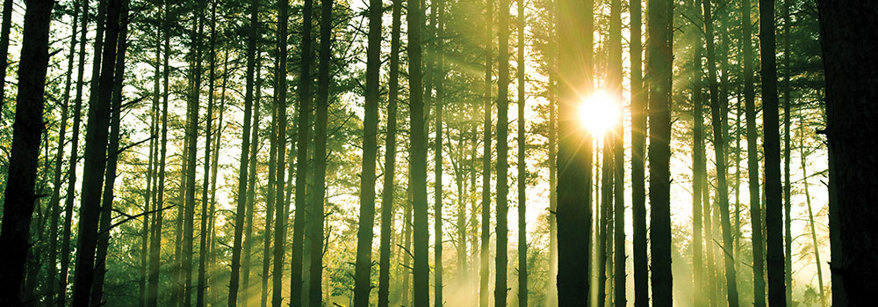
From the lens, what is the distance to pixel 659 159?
22.9ft

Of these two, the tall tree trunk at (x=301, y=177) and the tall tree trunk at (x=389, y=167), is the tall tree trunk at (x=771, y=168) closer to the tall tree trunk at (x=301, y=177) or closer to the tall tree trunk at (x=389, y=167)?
the tall tree trunk at (x=389, y=167)

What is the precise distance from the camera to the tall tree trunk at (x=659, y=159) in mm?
7000

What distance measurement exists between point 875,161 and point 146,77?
18310 millimetres

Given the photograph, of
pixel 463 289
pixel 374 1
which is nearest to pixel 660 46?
pixel 374 1

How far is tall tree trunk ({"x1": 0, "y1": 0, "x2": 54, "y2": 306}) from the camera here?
17.2 ft

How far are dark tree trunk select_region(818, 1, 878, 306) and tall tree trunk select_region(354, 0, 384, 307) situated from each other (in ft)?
21.4

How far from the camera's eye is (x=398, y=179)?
21.5m

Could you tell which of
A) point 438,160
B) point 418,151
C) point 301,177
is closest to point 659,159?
point 418,151

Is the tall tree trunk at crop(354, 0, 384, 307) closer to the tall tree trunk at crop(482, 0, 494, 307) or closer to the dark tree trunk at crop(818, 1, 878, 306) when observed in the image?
the tall tree trunk at crop(482, 0, 494, 307)

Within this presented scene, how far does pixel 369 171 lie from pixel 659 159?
4.76m

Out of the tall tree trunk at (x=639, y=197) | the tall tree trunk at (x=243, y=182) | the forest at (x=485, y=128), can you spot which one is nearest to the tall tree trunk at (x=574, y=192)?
the forest at (x=485, y=128)

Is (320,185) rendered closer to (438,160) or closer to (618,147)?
(438,160)

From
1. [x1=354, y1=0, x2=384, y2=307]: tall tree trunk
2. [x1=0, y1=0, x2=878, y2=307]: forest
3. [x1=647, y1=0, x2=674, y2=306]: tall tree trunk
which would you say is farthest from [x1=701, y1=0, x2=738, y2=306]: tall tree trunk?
[x1=354, y1=0, x2=384, y2=307]: tall tree trunk

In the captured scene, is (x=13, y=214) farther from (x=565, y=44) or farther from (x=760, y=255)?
(x=760, y=255)
